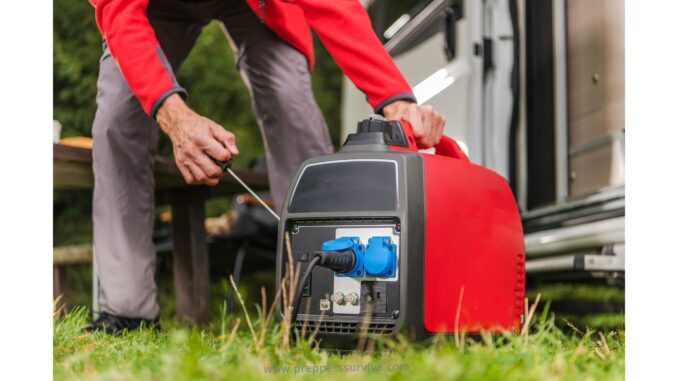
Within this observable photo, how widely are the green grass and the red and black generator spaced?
0.05 metres

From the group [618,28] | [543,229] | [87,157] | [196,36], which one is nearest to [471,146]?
[543,229]

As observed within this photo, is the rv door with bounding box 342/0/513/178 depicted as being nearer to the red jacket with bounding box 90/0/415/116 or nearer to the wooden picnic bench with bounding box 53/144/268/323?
the wooden picnic bench with bounding box 53/144/268/323

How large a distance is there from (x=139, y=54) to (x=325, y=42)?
0.33 meters

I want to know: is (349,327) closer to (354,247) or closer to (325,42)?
(354,247)

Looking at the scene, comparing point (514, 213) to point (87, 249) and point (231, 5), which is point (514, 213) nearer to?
point (231, 5)

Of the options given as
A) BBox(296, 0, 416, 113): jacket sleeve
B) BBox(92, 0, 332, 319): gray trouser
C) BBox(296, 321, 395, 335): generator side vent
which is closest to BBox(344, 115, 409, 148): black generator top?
BBox(296, 0, 416, 113): jacket sleeve

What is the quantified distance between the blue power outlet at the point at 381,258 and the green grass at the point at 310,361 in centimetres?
10

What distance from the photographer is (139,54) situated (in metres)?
1.43

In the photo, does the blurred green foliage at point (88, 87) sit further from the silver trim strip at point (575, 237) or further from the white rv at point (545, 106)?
the silver trim strip at point (575, 237)

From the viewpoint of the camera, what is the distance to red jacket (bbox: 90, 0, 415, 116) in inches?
55.7

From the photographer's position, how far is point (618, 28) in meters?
1.78

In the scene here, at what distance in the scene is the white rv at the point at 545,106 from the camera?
179 centimetres

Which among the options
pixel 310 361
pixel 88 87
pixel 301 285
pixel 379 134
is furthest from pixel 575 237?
pixel 88 87

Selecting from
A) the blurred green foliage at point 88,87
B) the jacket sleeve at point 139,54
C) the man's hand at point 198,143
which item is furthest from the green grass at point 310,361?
the blurred green foliage at point 88,87
